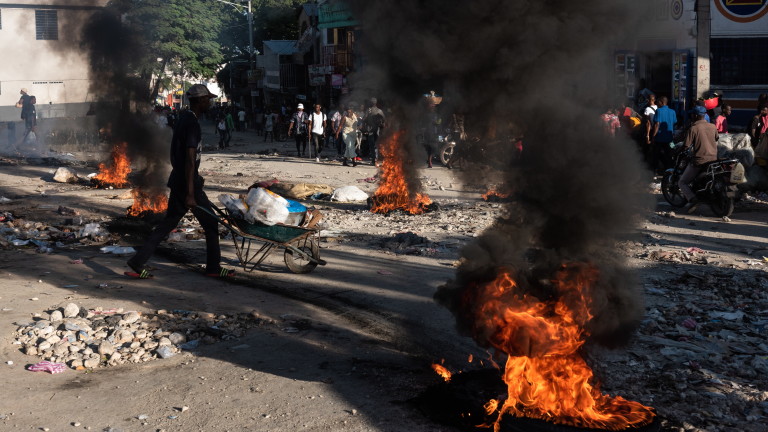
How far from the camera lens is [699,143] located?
12.4 m

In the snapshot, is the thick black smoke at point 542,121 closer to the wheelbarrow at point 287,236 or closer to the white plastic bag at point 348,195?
the wheelbarrow at point 287,236

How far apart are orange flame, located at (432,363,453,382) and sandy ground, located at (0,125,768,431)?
0.20 ft

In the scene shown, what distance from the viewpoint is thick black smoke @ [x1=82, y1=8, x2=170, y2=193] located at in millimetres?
15875

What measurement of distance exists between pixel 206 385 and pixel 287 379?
1.79 ft

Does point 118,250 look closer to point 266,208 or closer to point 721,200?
point 266,208

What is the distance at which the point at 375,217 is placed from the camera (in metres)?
12.4

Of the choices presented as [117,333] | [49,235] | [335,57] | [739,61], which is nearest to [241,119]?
[335,57]

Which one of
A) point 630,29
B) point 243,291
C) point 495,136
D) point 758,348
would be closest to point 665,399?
point 758,348

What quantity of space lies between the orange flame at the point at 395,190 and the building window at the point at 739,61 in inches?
574

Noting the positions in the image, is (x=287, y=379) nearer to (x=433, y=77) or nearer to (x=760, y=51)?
(x=433, y=77)

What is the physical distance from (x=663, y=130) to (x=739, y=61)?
27.0 feet

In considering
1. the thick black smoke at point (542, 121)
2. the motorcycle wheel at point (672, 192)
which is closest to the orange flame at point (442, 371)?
the thick black smoke at point (542, 121)

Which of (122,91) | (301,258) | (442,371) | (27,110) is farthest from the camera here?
(27,110)

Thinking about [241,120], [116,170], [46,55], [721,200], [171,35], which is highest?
[171,35]
